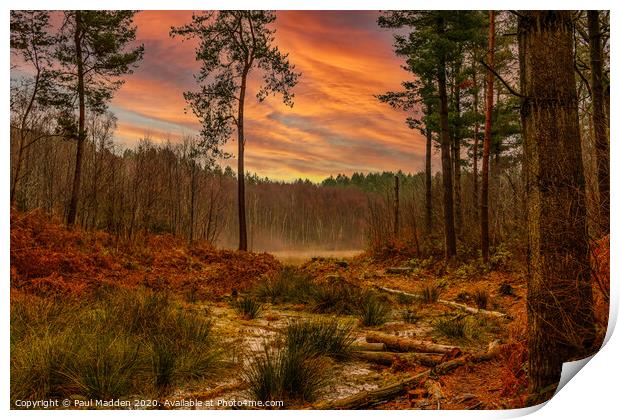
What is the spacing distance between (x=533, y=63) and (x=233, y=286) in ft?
15.4

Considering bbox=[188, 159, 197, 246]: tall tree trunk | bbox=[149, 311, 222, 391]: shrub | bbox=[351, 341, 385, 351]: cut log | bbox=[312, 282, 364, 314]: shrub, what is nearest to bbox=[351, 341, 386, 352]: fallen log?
bbox=[351, 341, 385, 351]: cut log

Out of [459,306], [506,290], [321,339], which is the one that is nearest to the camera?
[321,339]

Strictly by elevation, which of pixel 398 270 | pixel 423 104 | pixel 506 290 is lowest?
pixel 506 290

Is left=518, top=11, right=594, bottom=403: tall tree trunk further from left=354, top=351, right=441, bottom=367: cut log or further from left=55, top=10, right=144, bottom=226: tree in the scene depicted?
left=55, top=10, right=144, bottom=226: tree

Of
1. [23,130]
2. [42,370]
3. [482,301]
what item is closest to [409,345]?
[482,301]

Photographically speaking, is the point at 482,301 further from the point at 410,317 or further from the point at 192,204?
the point at 192,204

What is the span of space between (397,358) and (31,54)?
11.7 ft

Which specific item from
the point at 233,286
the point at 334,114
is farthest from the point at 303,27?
the point at 233,286

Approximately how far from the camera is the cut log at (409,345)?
3.52m

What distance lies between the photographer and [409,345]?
3582mm

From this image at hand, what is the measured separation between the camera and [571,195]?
2.73 metres

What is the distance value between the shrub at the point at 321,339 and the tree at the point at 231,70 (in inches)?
94.6

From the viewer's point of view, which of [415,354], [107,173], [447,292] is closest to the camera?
[415,354]
